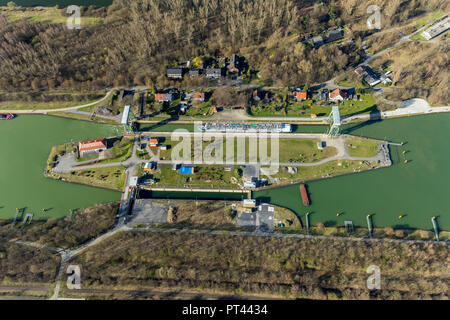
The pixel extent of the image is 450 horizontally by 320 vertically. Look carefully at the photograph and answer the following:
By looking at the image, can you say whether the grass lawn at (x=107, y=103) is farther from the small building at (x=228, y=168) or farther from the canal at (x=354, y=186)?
the small building at (x=228, y=168)

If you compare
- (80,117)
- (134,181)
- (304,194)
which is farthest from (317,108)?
(80,117)

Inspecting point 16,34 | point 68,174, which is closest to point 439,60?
point 68,174

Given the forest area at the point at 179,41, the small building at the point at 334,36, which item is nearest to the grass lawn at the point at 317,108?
the forest area at the point at 179,41

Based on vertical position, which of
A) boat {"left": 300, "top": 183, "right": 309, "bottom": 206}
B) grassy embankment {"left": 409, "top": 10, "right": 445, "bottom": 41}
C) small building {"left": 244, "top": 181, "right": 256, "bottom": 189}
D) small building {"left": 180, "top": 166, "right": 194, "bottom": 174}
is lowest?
boat {"left": 300, "top": 183, "right": 309, "bottom": 206}

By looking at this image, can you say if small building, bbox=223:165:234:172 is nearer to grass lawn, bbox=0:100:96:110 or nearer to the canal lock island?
the canal lock island

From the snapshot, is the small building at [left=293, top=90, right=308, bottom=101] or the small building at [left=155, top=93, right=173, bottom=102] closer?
the small building at [left=293, top=90, right=308, bottom=101]

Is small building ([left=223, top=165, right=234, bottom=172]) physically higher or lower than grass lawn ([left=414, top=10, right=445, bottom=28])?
lower

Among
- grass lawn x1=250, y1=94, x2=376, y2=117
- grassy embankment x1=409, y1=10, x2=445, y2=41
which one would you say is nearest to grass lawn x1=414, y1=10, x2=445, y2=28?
grassy embankment x1=409, y1=10, x2=445, y2=41
